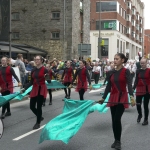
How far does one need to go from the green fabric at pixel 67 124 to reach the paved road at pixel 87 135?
1.16 feet

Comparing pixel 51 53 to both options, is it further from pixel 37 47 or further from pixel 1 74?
pixel 1 74

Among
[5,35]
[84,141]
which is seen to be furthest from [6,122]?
[5,35]

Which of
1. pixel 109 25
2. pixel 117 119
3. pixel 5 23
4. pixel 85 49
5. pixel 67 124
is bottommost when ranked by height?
pixel 67 124

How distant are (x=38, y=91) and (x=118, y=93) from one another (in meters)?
2.72

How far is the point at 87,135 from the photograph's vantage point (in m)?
8.02

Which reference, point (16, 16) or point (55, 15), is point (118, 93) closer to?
point (55, 15)

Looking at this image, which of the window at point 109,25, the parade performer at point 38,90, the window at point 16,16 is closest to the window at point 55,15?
the window at point 16,16

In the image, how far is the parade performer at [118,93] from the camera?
6617 millimetres

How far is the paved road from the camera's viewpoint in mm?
6923

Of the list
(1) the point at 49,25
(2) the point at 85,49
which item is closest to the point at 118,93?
(2) the point at 85,49

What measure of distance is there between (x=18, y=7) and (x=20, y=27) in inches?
99.6

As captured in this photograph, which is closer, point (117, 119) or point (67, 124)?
point (117, 119)

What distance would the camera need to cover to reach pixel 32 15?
4181 centimetres

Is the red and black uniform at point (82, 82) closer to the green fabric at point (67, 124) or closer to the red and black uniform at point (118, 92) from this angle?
the green fabric at point (67, 124)
